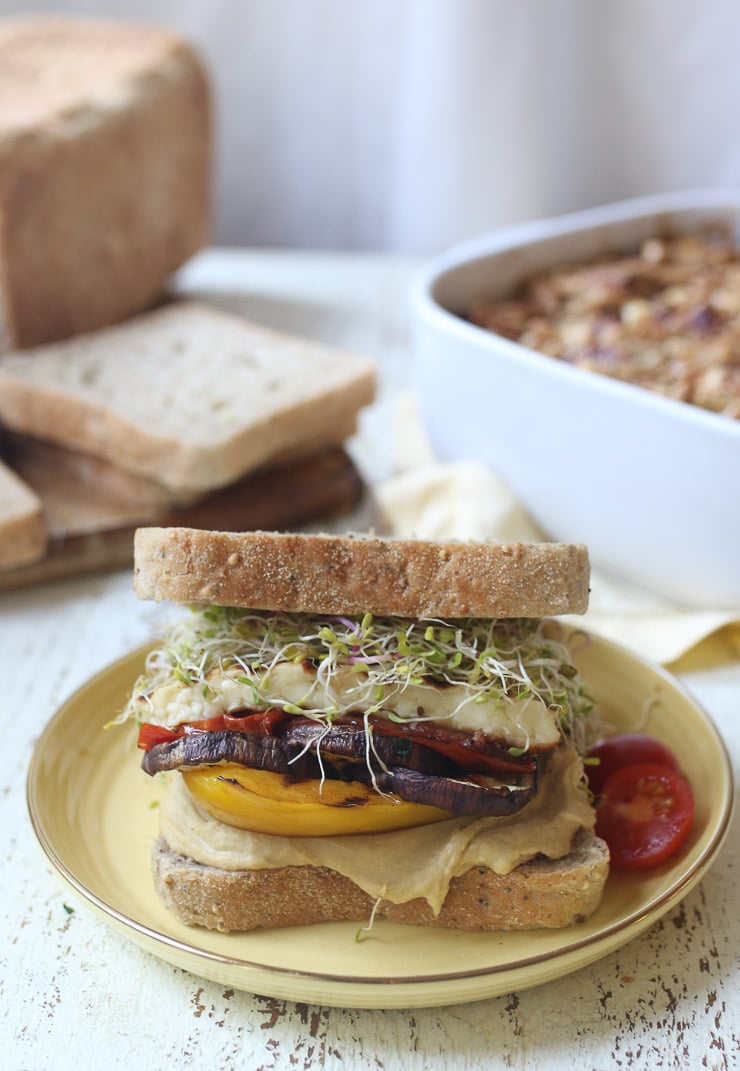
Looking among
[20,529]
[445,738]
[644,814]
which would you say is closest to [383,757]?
[445,738]

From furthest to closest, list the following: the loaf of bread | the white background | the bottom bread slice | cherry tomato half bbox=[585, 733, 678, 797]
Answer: the white background, the loaf of bread, cherry tomato half bbox=[585, 733, 678, 797], the bottom bread slice

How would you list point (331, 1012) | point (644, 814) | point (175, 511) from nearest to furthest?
point (331, 1012) → point (644, 814) → point (175, 511)

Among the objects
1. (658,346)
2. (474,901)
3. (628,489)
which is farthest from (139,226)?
(474,901)

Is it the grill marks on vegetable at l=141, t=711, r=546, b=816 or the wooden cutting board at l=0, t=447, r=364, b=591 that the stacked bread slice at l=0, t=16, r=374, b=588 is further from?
the grill marks on vegetable at l=141, t=711, r=546, b=816

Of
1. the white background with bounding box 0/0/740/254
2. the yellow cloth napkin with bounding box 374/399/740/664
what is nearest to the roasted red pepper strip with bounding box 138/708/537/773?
the yellow cloth napkin with bounding box 374/399/740/664

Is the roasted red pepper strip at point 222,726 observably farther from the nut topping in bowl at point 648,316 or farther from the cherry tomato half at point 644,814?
the nut topping in bowl at point 648,316

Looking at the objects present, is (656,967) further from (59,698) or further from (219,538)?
(59,698)

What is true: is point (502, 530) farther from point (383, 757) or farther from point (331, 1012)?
point (331, 1012)
